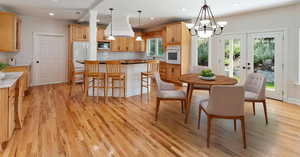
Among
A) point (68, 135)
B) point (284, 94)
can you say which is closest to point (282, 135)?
point (284, 94)

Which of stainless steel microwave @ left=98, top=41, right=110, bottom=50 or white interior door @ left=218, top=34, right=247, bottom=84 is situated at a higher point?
stainless steel microwave @ left=98, top=41, right=110, bottom=50

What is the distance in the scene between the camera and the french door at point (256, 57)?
4.93 meters

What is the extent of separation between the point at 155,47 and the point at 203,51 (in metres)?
2.87

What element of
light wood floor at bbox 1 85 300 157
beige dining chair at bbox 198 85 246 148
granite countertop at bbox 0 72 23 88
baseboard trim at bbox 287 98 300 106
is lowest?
light wood floor at bbox 1 85 300 157

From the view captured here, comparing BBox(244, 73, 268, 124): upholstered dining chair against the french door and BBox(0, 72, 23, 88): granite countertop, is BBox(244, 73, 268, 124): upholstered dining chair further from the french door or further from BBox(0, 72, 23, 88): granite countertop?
BBox(0, 72, 23, 88): granite countertop

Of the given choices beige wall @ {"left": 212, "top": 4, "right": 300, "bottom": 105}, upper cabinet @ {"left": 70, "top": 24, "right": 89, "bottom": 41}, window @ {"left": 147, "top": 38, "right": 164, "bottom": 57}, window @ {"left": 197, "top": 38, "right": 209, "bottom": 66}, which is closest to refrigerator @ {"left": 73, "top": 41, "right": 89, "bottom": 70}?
upper cabinet @ {"left": 70, "top": 24, "right": 89, "bottom": 41}

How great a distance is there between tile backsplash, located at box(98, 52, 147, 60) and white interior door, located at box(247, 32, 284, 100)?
532 cm

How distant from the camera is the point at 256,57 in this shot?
535 cm

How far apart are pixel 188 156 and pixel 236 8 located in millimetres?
4545

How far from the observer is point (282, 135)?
109 inches

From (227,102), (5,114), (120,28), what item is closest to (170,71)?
(120,28)

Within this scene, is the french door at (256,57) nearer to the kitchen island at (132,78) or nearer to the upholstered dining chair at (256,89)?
the upholstered dining chair at (256,89)

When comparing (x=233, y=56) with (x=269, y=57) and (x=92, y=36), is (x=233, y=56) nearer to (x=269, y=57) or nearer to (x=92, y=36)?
(x=269, y=57)

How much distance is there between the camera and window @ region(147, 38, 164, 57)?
28.8ft
